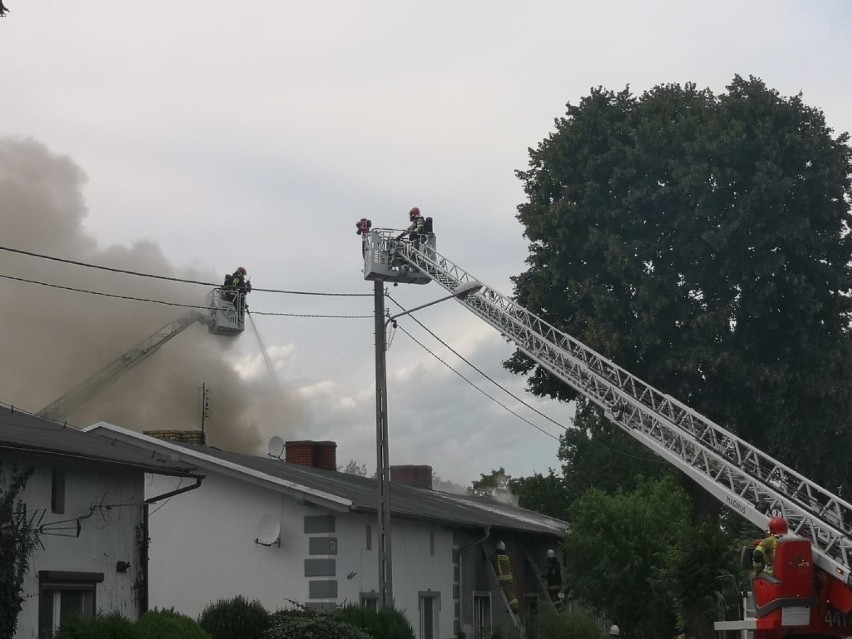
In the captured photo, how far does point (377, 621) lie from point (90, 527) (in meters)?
5.36

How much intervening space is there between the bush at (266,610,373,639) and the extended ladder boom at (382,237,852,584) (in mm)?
7502

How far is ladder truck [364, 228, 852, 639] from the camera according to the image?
16.7 metres

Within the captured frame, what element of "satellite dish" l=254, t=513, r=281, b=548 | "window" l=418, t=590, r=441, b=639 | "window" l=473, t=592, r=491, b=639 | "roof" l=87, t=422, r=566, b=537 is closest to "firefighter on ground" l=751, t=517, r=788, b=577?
"roof" l=87, t=422, r=566, b=537

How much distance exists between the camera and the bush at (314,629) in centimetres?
1886

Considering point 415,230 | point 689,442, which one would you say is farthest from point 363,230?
point 689,442

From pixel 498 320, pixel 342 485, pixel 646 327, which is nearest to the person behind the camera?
pixel 342 485

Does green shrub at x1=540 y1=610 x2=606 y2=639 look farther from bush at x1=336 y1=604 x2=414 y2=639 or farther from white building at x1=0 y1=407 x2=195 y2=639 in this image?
white building at x1=0 y1=407 x2=195 y2=639

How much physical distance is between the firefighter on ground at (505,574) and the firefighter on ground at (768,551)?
1402 centimetres

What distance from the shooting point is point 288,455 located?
32.2 m

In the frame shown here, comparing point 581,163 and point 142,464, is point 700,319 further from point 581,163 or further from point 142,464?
point 142,464

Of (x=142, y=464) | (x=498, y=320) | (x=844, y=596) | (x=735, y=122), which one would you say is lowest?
(x=844, y=596)

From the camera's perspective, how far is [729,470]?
2350 cm

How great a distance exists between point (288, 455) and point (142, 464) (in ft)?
45.1

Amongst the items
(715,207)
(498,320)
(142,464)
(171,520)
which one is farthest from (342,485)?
(715,207)
